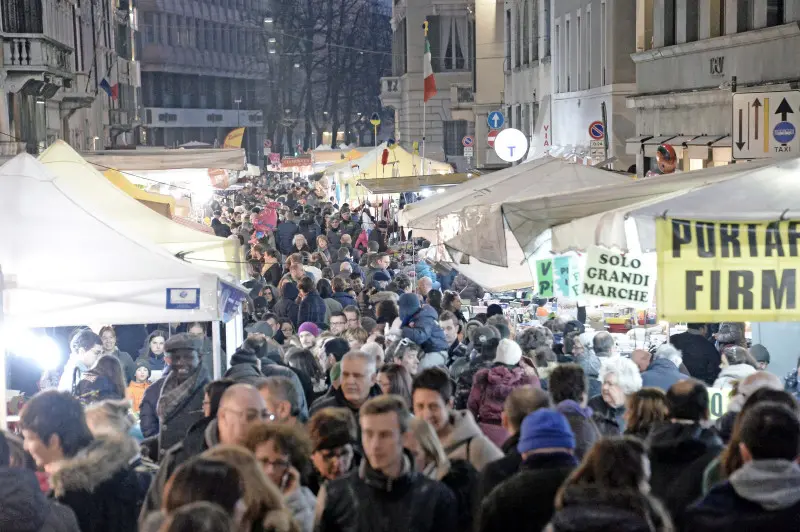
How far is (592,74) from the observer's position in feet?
100

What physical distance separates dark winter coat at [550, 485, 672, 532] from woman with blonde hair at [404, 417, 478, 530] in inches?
59.0

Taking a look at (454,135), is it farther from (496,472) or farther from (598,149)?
(496,472)

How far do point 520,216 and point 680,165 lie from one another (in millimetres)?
13183

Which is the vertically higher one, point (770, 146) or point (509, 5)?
point (509, 5)

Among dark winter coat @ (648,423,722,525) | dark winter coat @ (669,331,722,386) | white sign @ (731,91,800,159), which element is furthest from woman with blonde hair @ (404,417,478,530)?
white sign @ (731,91,800,159)

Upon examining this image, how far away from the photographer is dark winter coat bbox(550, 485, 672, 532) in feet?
13.6

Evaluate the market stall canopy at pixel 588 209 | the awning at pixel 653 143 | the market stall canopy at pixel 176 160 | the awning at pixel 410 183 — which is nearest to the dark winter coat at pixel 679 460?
the market stall canopy at pixel 588 209

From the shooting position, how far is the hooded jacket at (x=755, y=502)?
4.91 metres

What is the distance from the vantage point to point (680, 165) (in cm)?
2222

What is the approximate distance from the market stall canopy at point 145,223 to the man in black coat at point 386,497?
7393mm

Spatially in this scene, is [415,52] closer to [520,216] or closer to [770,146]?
[770,146]

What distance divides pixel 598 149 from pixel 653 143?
408 centimetres

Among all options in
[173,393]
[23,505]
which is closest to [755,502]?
[23,505]

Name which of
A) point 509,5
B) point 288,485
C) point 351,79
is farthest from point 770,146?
point 351,79
